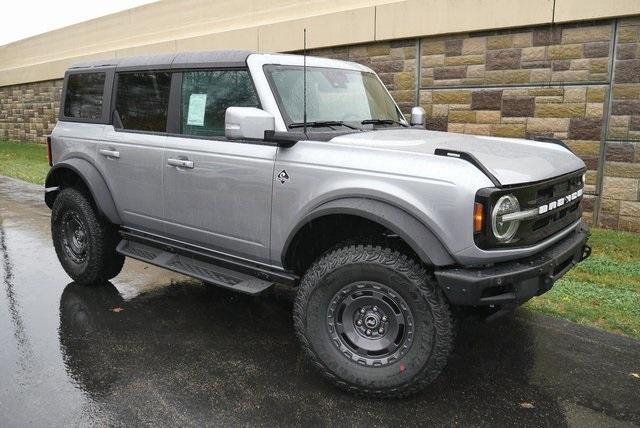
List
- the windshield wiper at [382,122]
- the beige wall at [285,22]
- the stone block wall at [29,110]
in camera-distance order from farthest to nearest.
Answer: the stone block wall at [29,110], the beige wall at [285,22], the windshield wiper at [382,122]

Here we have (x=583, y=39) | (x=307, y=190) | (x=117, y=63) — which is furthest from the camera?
(x=583, y=39)

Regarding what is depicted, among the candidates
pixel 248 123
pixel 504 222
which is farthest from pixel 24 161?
pixel 504 222

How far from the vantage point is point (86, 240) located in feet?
16.8

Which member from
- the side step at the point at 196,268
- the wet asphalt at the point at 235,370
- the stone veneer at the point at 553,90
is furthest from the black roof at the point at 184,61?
the stone veneer at the point at 553,90

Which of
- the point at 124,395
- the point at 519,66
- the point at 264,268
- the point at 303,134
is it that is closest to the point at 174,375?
the point at 124,395

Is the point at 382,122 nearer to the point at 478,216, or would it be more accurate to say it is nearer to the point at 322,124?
the point at 322,124

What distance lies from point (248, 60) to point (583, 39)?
5.04 meters

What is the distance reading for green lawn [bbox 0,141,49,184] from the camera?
13402 millimetres

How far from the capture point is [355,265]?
3.19 meters

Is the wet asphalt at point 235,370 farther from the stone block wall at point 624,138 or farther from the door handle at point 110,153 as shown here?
the stone block wall at point 624,138

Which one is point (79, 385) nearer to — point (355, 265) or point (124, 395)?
point (124, 395)

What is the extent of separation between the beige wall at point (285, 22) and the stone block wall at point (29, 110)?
2.16 feet

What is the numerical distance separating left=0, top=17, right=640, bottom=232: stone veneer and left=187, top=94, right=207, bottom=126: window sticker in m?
4.95

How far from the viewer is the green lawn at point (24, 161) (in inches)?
528
